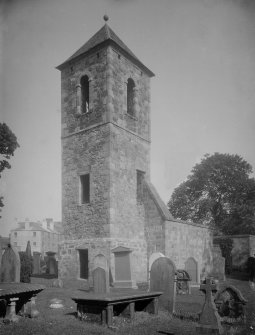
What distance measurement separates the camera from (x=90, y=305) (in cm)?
805

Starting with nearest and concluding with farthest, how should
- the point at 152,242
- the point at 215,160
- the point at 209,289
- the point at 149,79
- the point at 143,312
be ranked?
the point at 209,289 < the point at 143,312 < the point at 152,242 < the point at 149,79 < the point at 215,160

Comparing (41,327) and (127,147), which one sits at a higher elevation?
(127,147)

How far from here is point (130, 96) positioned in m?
20.4

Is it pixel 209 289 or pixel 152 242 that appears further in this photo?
pixel 152 242

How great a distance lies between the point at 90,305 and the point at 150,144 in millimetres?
13693

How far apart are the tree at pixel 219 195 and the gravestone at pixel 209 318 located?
2743 cm

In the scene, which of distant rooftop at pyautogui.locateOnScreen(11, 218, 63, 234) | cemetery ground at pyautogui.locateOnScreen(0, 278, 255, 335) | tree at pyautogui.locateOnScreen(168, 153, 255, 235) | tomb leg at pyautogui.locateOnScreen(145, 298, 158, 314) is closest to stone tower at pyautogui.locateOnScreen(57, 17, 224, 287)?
tomb leg at pyautogui.locateOnScreen(145, 298, 158, 314)

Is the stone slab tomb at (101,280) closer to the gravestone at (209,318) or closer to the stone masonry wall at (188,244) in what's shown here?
the gravestone at (209,318)

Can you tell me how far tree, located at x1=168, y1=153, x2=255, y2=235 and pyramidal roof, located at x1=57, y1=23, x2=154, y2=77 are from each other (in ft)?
63.1

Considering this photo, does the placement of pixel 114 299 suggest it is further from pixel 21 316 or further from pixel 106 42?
pixel 106 42

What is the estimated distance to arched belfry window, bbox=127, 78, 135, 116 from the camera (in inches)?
795

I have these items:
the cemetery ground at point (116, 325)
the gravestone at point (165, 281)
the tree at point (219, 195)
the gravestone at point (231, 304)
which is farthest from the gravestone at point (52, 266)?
the tree at point (219, 195)

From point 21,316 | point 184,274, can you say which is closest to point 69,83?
point 184,274

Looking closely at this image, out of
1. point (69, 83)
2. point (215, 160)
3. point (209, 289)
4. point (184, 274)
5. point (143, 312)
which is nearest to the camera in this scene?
point (209, 289)
